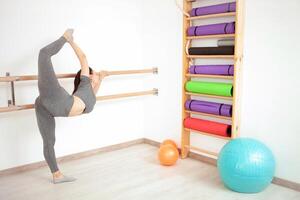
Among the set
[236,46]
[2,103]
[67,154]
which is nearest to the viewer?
[236,46]

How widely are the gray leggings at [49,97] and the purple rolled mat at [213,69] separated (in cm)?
147

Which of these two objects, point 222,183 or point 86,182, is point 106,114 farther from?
point 222,183

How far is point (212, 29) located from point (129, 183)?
1858 mm

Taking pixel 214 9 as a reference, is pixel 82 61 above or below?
below

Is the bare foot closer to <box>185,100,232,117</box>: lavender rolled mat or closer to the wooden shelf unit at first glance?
the wooden shelf unit

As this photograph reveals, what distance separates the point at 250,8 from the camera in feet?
10.4

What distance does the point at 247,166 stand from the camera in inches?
110

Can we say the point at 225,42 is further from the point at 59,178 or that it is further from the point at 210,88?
the point at 59,178

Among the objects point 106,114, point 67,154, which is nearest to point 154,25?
point 106,114

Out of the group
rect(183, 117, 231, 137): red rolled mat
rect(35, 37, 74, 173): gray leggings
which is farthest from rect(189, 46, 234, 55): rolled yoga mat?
rect(35, 37, 74, 173): gray leggings

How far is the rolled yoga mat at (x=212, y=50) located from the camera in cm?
326

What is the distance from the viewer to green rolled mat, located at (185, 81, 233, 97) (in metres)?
3.28

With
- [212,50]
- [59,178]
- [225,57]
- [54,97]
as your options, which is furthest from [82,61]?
[225,57]

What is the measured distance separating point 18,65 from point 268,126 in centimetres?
276
